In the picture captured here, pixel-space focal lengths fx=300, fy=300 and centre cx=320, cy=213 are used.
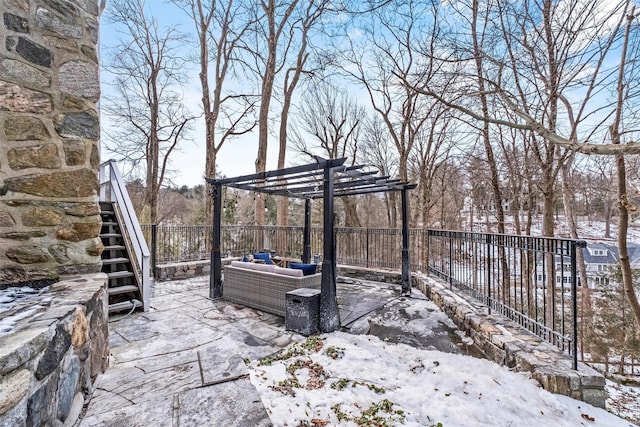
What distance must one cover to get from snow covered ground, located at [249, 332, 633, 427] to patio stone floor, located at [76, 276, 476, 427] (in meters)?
0.34

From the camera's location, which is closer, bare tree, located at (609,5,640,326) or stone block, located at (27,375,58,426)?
stone block, located at (27,375,58,426)

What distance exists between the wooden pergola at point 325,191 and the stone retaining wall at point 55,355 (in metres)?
2.54

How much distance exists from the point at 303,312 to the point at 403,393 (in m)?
1.74

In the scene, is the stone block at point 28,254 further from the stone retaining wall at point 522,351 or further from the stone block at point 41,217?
the stone retaining wall at point 522,351

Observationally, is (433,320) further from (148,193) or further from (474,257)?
(148,193)

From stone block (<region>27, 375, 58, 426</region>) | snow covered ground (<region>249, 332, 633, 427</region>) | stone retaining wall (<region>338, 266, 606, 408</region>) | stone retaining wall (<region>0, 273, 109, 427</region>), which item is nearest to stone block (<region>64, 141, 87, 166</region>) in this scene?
stone retaining wall (<region>0, 273, 109, 427</region>)

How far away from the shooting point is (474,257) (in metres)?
4.78

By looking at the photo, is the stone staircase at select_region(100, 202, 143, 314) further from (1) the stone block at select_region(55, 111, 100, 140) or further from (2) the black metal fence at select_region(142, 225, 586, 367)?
(1) the stone block at select_region(55, 111, 100, 140)

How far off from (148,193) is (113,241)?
980 centimetres

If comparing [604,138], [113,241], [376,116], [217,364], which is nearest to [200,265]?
[113,241]

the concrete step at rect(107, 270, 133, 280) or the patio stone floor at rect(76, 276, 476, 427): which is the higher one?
the concrete step at rect(107, 270, 133, 280)

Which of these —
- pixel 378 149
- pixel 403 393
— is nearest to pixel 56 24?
pixel 403 393

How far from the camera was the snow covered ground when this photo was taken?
7.38ft

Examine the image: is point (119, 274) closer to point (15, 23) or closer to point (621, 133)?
point (15, 23)
